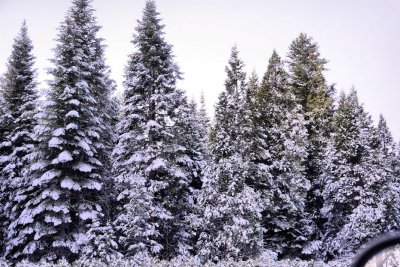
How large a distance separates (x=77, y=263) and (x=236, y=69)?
56.9 feet

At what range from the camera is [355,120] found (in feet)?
93.0

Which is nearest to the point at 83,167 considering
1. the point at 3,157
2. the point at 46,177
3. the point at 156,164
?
the point at 46,177

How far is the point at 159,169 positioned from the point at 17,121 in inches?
410

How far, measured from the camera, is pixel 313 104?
33938 mm

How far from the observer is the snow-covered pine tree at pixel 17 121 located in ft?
78.4

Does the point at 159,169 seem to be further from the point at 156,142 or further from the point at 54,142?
the point at 54,142

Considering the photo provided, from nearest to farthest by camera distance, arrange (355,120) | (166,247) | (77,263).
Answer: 1. (77,263)
2. (166,247)
3. (355,120)

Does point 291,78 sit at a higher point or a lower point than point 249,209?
higher

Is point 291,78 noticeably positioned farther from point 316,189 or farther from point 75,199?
point 75,199

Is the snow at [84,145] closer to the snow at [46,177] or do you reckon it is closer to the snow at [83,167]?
the snow at [83,167]

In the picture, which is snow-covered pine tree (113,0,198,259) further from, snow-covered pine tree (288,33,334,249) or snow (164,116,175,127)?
snow-covered pine tree (288,33,334,249)

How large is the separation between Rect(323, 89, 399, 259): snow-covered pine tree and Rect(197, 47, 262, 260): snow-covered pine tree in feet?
22.7

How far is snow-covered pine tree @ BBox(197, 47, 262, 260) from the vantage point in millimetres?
22719

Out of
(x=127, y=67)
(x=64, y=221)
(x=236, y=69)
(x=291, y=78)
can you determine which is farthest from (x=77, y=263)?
(x=291, y=78)
